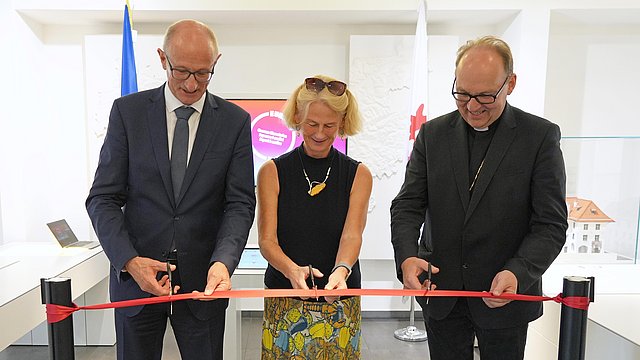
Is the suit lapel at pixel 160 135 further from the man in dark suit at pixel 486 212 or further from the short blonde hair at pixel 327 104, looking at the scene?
the man in dark suit at pixel 486 212

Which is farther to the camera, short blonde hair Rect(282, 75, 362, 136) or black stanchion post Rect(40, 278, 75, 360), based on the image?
short blonde hair Rect(282, 75, 362, 136)

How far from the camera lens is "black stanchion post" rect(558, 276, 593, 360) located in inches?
59.2

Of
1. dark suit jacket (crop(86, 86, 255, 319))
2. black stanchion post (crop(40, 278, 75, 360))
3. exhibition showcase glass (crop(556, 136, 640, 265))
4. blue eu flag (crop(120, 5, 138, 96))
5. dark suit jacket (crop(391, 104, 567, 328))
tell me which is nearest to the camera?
black stanchion post (crop(40, 278, 75, 360))

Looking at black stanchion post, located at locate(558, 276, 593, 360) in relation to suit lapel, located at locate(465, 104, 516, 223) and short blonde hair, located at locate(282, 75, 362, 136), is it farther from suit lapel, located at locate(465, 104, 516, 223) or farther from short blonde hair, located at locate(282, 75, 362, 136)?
short blonde hair, located at locate(282, 75, 362, 136)

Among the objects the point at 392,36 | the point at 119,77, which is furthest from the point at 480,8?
the point at 119,77

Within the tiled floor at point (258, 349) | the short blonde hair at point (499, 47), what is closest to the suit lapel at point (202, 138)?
the short blonde hair at point (499, 47)

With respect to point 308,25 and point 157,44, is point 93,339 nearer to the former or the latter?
point 157,44

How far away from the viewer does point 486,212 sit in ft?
5.10

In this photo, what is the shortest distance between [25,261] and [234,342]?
1.55m

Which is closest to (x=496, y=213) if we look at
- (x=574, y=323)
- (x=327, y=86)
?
(x=574, y=323)

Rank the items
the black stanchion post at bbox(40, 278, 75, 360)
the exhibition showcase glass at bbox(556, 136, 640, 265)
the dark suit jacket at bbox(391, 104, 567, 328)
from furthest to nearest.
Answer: the exhibition showcase glass at bbox(556, 136, 640, 265) → the dark suit jacket at bbox(391, 104, 567, 328) → the black stanchion post at bbox(40, 278, 75, 360)

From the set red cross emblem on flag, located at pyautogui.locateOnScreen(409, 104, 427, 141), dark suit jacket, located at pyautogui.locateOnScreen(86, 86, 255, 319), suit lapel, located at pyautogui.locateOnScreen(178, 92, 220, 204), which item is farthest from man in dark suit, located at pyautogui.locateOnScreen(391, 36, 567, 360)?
red cross emblem on flag, located at pyautogui.locateOnScreen(409, 104, 427, 141)

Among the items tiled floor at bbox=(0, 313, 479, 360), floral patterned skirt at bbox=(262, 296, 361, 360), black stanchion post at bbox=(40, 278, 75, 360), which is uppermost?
black stanchion post at bbox=(40, 278, 75, 360)

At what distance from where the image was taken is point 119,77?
12.9 ft
